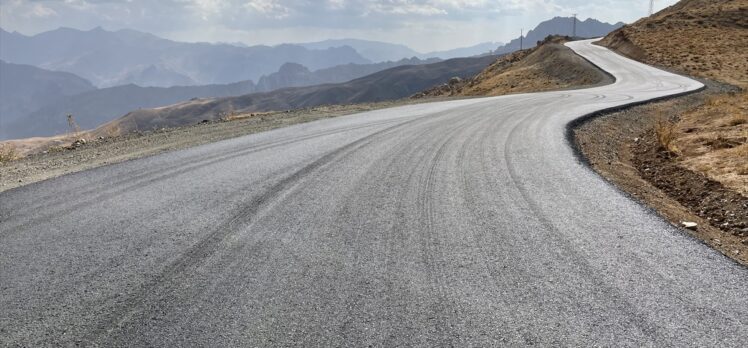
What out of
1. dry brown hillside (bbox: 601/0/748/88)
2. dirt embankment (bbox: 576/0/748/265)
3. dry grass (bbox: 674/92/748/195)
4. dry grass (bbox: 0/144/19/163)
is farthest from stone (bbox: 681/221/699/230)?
dry brown hillside (bbox: 601/0/748/88)

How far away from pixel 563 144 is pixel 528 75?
109ft

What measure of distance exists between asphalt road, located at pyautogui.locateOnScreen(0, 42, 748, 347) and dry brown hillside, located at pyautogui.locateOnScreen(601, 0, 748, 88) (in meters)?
31.0

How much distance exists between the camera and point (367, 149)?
1002 cm

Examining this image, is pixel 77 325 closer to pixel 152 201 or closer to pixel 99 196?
pixel 152 201

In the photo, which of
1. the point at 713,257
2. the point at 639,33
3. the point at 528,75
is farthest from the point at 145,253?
the point at 639,33

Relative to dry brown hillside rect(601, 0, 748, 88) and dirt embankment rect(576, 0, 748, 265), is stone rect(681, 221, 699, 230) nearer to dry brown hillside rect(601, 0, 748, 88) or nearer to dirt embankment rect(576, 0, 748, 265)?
dirt embankment rect(576, 0, 748, 265)

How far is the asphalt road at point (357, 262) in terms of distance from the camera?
3.42 m

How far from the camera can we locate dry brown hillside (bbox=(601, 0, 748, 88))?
121ft

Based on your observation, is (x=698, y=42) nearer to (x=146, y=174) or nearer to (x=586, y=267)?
(x=586, y=267)

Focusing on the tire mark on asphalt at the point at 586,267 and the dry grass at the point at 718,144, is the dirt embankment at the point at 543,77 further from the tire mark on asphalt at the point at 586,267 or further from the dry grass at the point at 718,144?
the tire mark on asphalt at the point at 586,267

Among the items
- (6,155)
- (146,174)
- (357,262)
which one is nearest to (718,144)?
(357,262)

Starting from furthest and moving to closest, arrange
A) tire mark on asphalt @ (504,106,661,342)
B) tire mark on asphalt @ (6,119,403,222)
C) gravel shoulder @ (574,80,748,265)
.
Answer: tire mark on asphalt @ (6,119,403,222) < gravel shoulder @ (574,80,748,265) < tire mark on asphalt @ (504,106,661,342)

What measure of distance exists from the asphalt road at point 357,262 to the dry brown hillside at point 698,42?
31.0 metres

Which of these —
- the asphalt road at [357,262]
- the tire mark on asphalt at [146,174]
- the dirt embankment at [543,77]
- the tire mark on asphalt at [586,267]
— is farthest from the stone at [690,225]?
the dirt embankment at [543,77]
